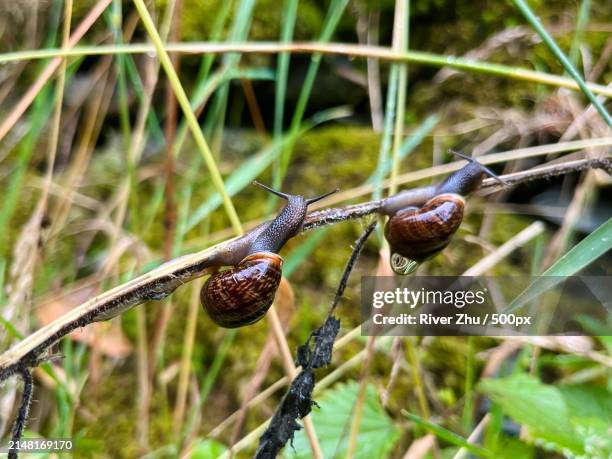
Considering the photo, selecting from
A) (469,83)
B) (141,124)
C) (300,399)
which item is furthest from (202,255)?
(469,83)

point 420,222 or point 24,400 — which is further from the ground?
point 420,222

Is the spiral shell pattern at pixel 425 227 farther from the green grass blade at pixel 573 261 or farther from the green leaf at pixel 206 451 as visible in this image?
the green leaf at pixel 206 451

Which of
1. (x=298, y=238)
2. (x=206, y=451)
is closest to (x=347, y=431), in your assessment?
(x=206, y=451)

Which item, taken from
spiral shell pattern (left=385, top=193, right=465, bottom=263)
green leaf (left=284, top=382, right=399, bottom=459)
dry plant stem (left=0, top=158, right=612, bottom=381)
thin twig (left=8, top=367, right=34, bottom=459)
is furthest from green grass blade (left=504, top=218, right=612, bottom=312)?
thin twig (left=8, top=367, right=34, bottom=459)

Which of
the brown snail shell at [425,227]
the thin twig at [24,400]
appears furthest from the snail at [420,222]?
the thin twig at [24,400]

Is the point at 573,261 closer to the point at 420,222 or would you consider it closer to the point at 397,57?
the point at 420,222

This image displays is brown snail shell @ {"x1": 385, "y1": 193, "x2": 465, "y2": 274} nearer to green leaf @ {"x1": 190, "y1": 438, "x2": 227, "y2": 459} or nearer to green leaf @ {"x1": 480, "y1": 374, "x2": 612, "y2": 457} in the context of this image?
green leaf @ {"x1": 480, "y1": 374, "x2": 612, "y2": 457}
